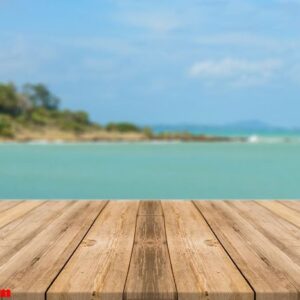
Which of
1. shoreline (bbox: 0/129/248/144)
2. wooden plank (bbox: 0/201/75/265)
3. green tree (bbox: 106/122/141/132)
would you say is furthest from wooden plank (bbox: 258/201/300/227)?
green tree (bbox: 106/122/141/132)

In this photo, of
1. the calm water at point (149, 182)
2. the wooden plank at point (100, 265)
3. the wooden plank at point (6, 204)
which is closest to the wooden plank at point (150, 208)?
the wooden plank at point (100, 265)

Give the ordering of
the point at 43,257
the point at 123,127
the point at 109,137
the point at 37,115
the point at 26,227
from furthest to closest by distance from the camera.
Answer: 1. the point at 37,115
2. the point at 123,127
3. the point at 109,137
4. the point at 26,227
5. the point at 43,257

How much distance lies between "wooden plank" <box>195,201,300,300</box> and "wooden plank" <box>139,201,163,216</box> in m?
0.24

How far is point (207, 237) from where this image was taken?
1958 millimetres

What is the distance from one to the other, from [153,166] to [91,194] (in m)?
3.64

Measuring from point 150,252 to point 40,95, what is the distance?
33.3m

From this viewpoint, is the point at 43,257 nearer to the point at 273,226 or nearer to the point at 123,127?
the point at 273,226

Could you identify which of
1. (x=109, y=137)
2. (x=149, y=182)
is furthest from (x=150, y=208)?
(x=109, y=137)

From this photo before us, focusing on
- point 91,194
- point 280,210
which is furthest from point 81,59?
point 280,210

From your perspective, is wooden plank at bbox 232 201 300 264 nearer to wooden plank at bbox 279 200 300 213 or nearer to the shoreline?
wooden plank at bbox 279 200 300 213

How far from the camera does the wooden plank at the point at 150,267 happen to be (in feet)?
4.35

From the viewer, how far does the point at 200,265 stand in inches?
61.9

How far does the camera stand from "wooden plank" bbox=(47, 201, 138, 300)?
1325 millimetres

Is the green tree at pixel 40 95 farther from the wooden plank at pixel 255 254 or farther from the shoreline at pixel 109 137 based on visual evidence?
the wooden plank at pixel 255 254
